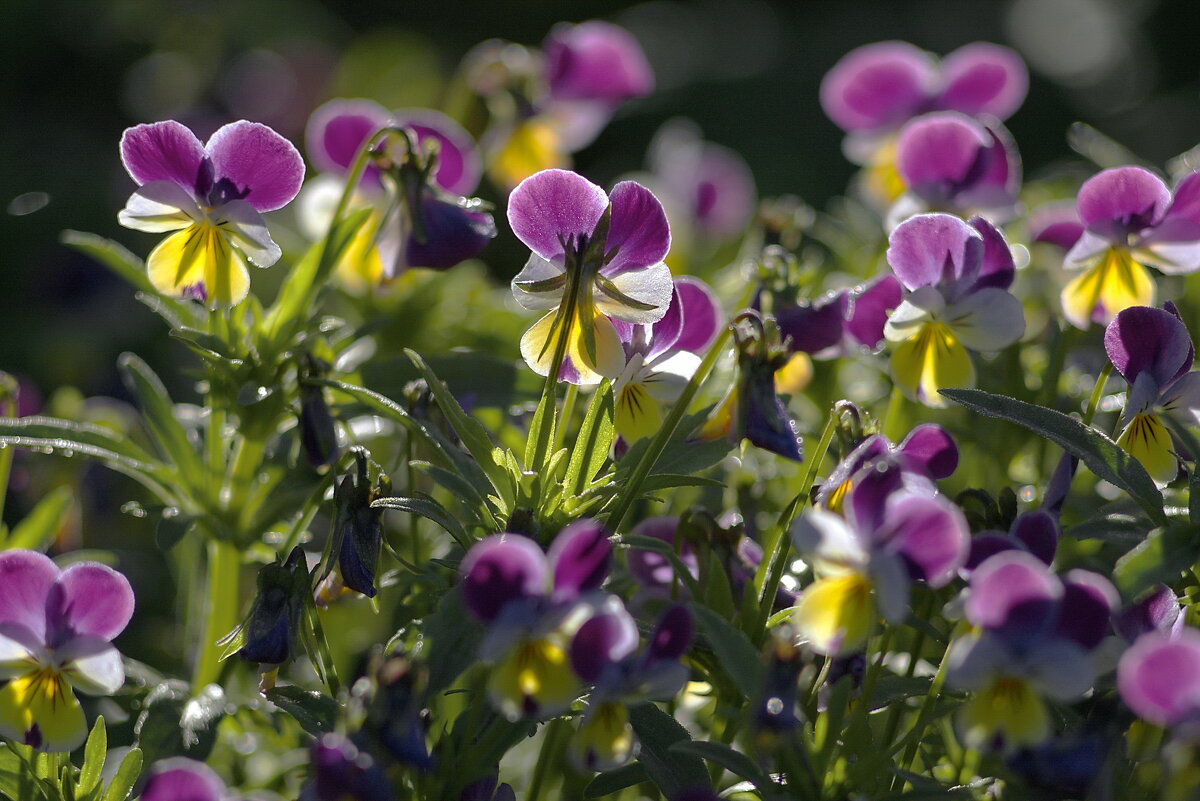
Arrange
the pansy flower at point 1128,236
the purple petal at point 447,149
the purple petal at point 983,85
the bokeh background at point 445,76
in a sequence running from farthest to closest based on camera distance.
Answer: the bokeh background at point 445,76 < the purple petal at point 983,85 < the purple petal at point 447,149 < the pansy flower at point 1128,236

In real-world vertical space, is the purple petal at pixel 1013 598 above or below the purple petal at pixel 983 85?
below

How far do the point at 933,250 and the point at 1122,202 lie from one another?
0.18m

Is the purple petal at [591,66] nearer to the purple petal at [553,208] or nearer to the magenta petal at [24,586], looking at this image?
the purple petal at [553,208]

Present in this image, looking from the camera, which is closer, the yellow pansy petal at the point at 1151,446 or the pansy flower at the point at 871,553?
the pansy flower at the point at 871,553

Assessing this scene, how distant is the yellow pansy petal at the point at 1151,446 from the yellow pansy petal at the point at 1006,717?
24cm

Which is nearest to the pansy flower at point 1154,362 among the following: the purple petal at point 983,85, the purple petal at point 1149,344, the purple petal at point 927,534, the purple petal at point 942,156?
the purple petal at point 1149,344

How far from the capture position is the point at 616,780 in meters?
0.83

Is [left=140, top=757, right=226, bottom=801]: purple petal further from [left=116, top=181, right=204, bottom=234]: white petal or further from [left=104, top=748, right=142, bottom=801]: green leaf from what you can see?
[left=116, top=181, right=204, bottom=234]: white petal

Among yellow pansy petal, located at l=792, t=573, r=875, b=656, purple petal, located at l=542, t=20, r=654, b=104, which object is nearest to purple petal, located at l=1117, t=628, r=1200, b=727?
yellow pansy petal, located at l=792, t=573, r=875, b=656

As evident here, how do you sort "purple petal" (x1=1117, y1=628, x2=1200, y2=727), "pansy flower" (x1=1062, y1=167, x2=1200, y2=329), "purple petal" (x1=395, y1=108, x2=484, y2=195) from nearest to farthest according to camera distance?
"purple petal" (x1=1117, y1=628, x2=1200, y2=727)
"pansy flower" (x1=1062, y1=167, x2=1200, y2=329)
"purple petal" (x1=395, y1=108, x2=484, y2=195)

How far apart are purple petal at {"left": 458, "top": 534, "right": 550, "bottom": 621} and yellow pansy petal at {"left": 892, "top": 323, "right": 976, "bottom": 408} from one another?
0.38m

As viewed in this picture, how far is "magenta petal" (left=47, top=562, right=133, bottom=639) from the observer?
2.54 ft

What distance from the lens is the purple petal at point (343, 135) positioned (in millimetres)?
1227

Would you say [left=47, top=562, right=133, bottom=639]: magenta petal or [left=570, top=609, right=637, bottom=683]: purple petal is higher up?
[left=570, top=609, right=637, bottom=683]: purple petal
